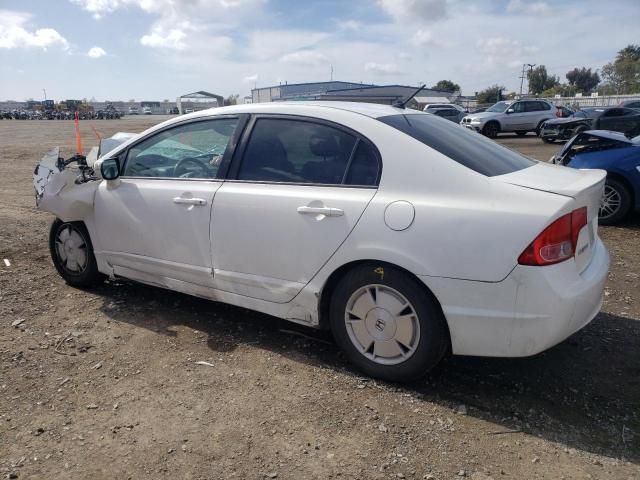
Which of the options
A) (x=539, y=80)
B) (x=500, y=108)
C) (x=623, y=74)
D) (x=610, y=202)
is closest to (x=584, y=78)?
(x=539, y=80)

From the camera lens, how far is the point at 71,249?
15.1ft

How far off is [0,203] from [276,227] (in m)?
7.50

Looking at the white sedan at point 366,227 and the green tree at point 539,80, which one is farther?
the green tree at point 539,80

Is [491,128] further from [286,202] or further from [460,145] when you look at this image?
[286,202]

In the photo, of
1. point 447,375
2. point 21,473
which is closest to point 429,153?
point 447,375

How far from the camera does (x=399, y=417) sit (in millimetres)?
2855

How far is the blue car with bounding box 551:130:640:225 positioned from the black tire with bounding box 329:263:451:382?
517cm

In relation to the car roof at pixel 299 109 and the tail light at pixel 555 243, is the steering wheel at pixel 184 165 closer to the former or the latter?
the car roof at pixel 299 109

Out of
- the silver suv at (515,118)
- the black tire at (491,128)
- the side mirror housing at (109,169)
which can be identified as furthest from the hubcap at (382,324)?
the black tire at (491,128)

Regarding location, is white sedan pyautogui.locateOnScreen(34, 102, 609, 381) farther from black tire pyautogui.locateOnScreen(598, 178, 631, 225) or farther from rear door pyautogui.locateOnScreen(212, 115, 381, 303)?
black tire pyautogui.locateOnScreen(598, 178, 631, 225)

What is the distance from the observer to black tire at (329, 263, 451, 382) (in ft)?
9.46

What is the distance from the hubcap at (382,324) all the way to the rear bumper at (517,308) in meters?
0.23

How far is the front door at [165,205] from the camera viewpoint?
3689 millimetres

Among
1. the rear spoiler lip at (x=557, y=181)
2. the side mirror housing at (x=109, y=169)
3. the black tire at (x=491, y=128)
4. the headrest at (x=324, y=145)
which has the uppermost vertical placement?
the headrest at (x=324, y=145)
